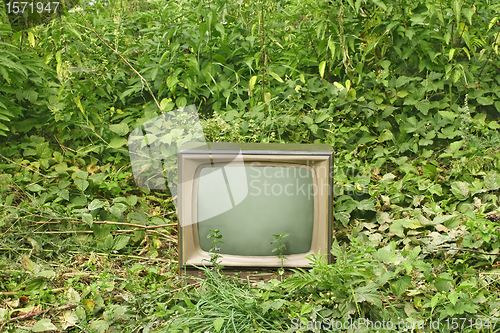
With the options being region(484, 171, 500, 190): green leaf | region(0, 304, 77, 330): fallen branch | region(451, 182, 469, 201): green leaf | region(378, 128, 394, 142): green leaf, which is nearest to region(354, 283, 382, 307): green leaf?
region(451, 182, 469, 201): green leaf

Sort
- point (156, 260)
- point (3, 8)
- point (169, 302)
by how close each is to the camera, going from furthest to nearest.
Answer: point (3, 8)
point (156, 260)
point (169, 302)

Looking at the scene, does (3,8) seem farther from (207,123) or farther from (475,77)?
(475,77)

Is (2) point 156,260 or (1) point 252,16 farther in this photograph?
(1) point 252,16

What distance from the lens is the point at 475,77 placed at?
267 cm

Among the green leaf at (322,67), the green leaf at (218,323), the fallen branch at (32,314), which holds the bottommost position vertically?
the fallen branch at (32,314)

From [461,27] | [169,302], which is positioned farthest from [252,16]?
[169,302]

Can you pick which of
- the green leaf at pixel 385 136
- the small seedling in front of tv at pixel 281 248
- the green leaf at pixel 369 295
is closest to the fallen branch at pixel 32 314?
the small seedling in front of tv at pixel 281 248

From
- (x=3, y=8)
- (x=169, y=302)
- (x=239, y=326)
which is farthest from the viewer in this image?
(x=3, y=8)

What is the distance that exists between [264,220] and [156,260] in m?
0.71

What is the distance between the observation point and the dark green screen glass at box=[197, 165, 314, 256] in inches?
67.4

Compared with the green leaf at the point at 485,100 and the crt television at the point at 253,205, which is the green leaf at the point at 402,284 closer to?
the crt television at the point at 253,205

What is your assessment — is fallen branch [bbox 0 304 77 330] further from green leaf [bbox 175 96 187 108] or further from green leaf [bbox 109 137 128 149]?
green leaf [bbox 175 96 187 108]

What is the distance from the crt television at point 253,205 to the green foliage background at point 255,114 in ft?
1.03

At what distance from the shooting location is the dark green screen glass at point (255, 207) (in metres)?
1.71
